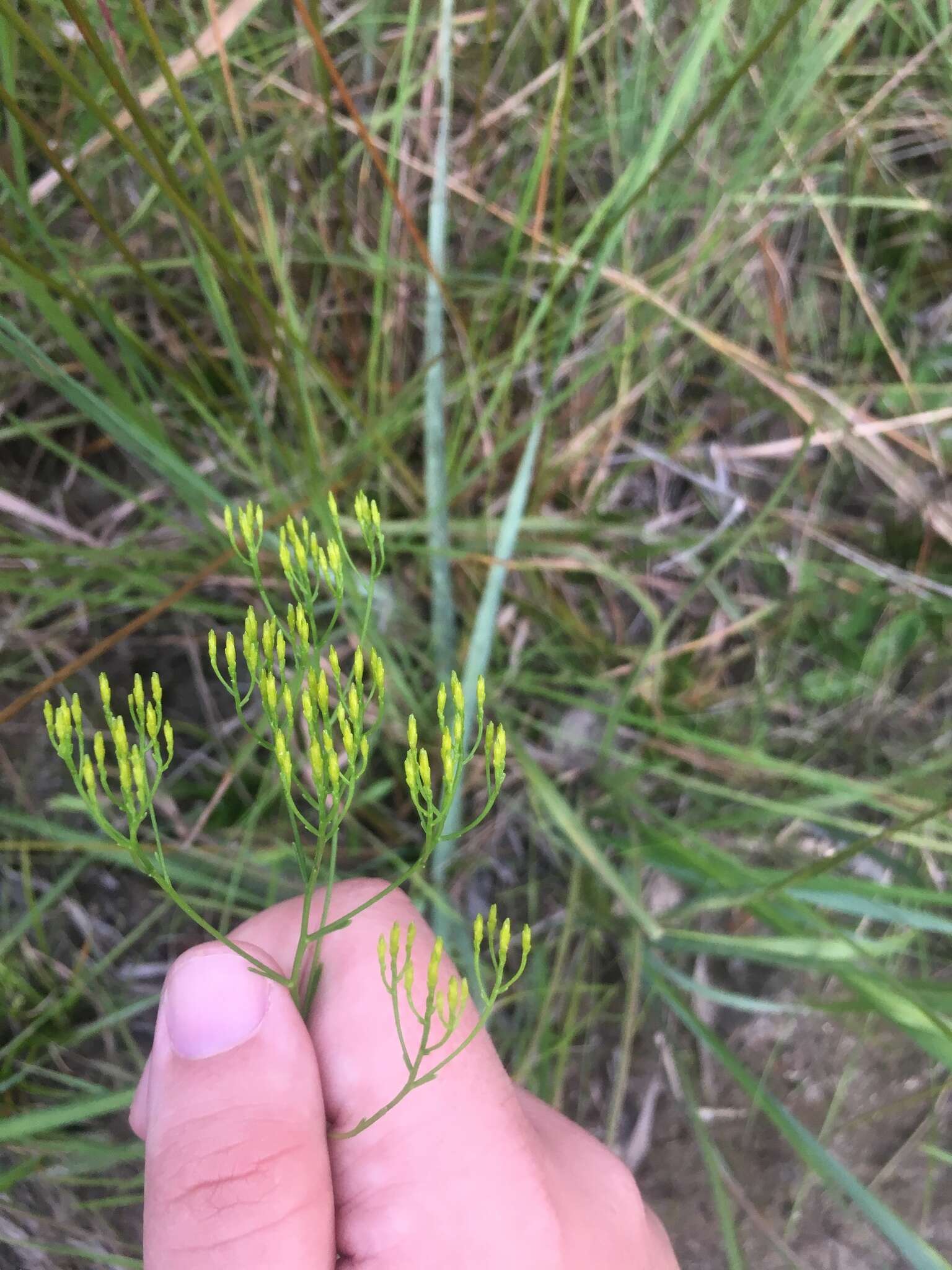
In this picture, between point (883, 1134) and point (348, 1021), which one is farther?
point (883, 1134)

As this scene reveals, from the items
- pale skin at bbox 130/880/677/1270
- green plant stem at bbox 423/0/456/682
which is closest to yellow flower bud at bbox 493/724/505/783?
pale skin at bbox 130/880/677/1270

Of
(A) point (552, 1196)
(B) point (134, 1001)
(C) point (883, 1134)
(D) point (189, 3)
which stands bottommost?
(C) point (883, 1134)

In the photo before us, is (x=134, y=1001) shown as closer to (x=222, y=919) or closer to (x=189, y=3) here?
(x=222, y=919)

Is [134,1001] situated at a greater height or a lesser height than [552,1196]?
greater

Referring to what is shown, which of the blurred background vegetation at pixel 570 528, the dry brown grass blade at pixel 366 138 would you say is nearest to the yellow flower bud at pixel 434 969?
the blurred background vegetation at pixel 570 528

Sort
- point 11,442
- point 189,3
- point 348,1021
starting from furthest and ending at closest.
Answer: point 11,442, point 189,3, point 348,1021

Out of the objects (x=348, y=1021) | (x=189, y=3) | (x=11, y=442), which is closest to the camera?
(x=348, y=1021)

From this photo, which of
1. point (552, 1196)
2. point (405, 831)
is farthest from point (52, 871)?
point (552, 1196)

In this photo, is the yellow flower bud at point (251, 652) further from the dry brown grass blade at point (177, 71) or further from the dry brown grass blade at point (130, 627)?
the dry brown grass blade at point (177, 71)
